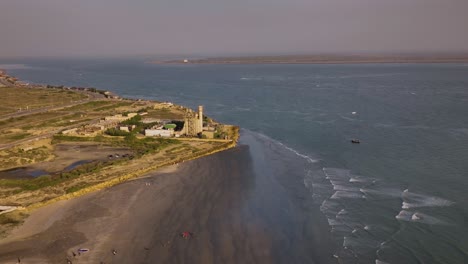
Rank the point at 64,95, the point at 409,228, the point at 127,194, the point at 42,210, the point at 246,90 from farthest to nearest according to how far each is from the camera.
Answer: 1. the point at 246,90
2. the point at 64,95
3. the point at 127,194
4. the point at 42,210
5. the point at 409,228

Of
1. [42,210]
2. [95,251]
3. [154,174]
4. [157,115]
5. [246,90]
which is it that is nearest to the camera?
[95,251]

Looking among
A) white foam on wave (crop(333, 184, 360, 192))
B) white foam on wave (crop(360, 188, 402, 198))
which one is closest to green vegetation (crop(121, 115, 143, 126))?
white foam on wave (crop(333, 184, 360, 192))

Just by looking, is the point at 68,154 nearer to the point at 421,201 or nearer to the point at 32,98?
the point at 421,201

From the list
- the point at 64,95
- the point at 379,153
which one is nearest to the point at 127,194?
the point at 379,153

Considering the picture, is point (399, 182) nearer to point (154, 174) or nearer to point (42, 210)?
point (154, 174)

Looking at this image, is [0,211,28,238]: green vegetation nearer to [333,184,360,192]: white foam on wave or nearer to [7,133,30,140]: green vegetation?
[333,184,360,192]: white foam on wave

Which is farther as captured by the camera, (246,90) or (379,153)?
(246,90)
